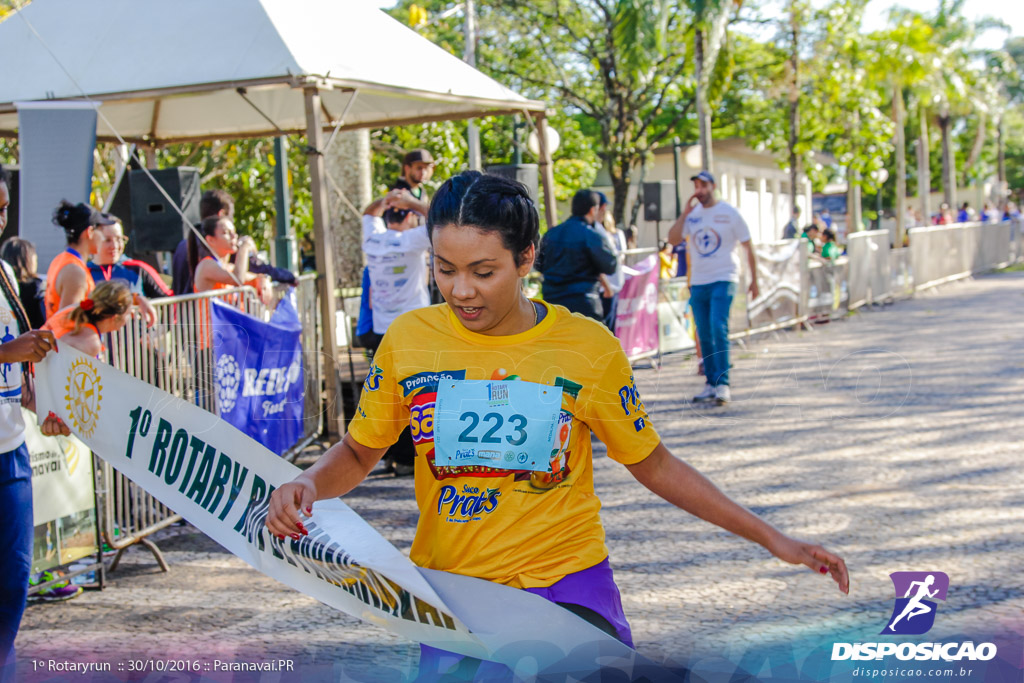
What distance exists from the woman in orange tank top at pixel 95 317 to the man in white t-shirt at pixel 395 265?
118 inches

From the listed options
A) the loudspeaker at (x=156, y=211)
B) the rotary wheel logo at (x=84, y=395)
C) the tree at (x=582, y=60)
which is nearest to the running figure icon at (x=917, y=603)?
the rotary wheel logo at (x=84, y=395)

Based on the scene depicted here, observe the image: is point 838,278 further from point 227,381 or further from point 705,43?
point 227,381

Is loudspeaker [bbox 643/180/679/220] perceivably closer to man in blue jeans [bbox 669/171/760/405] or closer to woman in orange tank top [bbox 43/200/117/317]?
man in blue jeans [bbox 669/171/760/405]

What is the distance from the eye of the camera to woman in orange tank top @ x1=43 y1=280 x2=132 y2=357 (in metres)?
4.48

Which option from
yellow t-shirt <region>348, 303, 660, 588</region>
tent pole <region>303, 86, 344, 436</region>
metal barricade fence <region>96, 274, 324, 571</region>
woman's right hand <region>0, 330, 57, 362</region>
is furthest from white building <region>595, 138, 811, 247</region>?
yellow t-shirt <region>348, 303, 660, 588</region>

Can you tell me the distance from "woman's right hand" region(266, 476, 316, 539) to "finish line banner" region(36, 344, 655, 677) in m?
0.15

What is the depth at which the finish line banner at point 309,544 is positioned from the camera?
2.09m

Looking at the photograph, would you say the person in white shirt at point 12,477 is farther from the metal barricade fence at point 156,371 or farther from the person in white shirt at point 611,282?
the person in white shirt at point 611,282

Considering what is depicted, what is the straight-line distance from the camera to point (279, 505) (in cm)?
216

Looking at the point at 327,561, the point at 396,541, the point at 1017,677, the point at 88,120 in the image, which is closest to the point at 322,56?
the point at 88,120

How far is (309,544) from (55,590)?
3169 millimetres

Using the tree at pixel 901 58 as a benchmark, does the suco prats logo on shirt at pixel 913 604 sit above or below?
below

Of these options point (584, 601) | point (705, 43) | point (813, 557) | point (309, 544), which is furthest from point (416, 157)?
point (705, 43)

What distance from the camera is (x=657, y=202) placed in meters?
18.7
